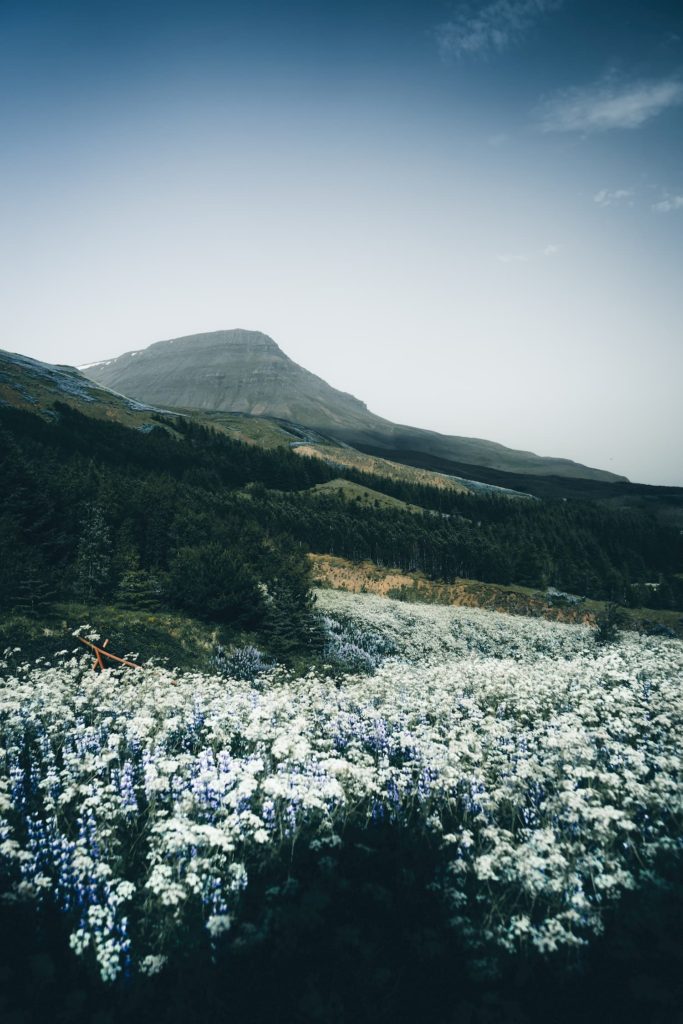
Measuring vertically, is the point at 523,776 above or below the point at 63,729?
above

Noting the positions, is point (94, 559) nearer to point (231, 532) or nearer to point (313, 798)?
point (231, 532)

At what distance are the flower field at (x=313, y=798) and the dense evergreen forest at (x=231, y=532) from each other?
31.0 ft

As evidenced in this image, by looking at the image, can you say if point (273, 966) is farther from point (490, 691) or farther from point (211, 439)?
point (211, 439)

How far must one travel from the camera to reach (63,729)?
9203 mm

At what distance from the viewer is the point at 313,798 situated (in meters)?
6.30

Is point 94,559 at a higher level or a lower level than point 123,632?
higher

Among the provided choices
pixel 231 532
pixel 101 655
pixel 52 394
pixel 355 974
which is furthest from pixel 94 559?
pixel 52 394

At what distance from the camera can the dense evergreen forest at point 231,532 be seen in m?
21.6

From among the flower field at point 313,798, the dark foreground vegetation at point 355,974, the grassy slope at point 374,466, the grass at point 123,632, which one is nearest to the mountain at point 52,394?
the grassy slope at point 374,466

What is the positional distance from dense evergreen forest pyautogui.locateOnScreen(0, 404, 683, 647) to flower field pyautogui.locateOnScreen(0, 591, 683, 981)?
9.45m

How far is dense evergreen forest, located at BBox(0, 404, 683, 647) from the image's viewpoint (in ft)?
70.8

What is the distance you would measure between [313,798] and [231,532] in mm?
23858

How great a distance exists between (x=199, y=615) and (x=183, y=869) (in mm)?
15973

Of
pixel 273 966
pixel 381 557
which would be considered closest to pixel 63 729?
pixel 273 966
